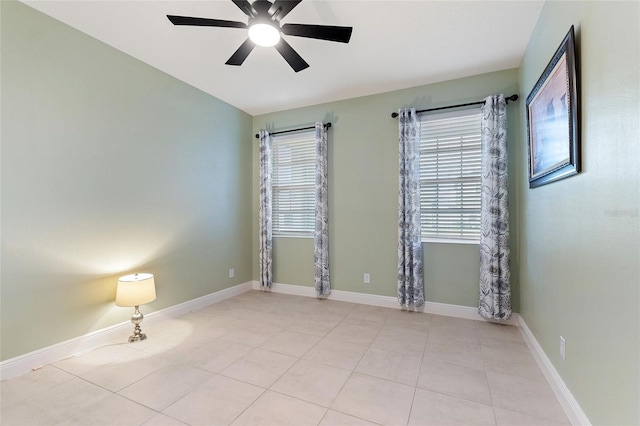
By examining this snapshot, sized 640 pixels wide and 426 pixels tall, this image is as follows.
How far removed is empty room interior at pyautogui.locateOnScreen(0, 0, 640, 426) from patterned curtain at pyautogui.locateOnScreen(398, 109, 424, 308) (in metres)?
0.03

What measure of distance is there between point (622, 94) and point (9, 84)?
368cm

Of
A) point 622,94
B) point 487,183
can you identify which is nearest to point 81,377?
point 622,94

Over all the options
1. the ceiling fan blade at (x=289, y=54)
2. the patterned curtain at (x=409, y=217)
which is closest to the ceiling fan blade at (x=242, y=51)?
the ceiling fan blade at (x=289, y=54)

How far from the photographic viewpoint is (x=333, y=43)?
2.56m

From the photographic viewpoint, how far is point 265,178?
13.9ft

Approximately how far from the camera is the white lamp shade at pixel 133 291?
2518 millimetres

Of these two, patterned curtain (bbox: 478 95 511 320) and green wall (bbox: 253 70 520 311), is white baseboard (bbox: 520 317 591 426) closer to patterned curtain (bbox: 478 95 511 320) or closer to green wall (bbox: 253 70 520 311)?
patterned curtain (bbox: 478 95 511 320)

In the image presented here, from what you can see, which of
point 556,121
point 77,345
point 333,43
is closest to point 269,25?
point 333,43

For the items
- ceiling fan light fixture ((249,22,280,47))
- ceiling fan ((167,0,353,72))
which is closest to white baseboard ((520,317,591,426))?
ceiling fan ((167,0,353,72))

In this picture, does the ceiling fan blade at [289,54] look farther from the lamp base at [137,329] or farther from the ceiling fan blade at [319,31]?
the lamp base at [137,329]

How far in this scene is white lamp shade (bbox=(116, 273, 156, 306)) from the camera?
2518mm

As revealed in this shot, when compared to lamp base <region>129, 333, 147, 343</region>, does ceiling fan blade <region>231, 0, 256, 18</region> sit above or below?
above

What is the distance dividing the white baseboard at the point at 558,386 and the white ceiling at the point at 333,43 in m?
→ 2.65

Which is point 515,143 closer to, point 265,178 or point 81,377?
point 265,178
